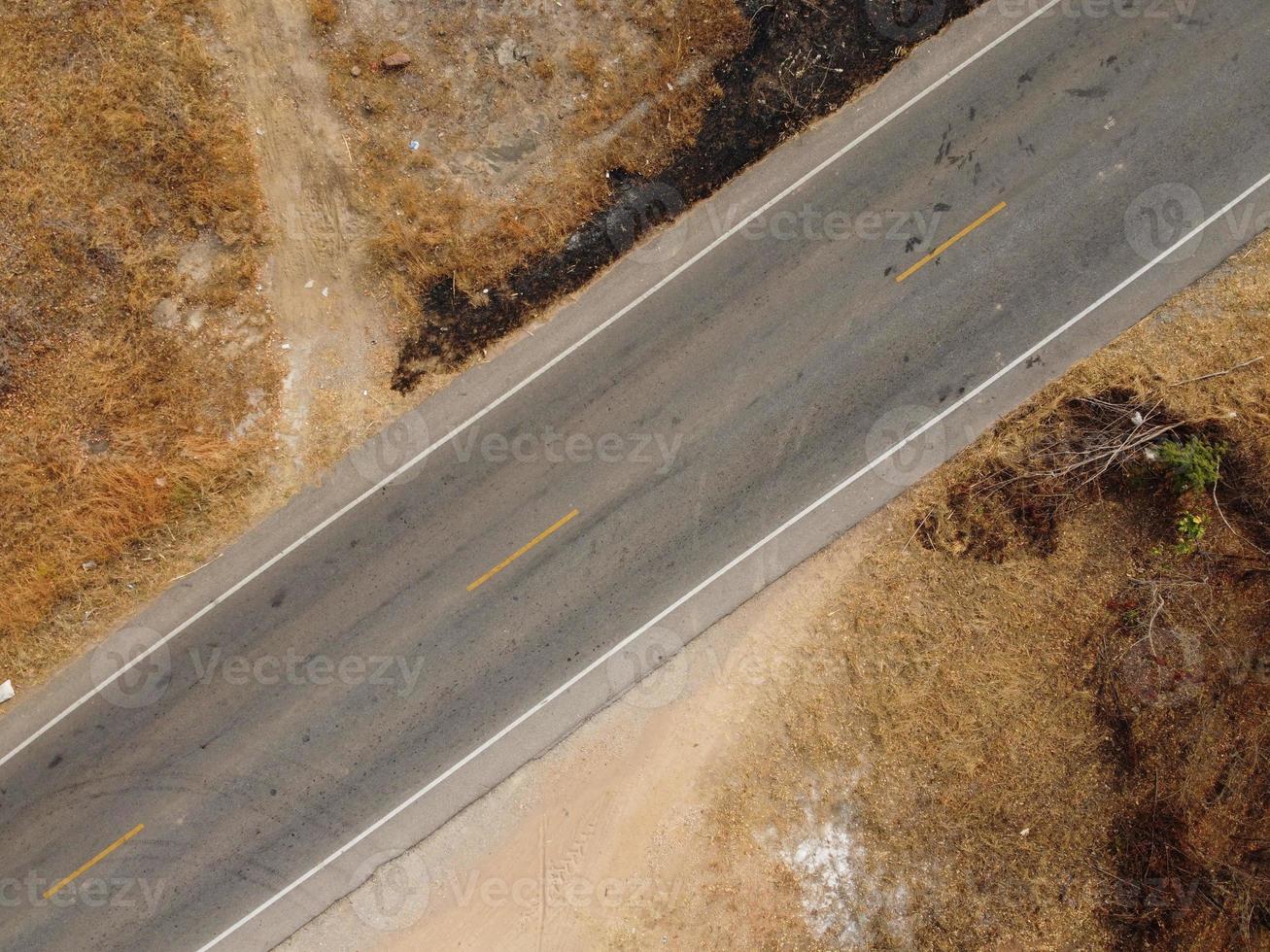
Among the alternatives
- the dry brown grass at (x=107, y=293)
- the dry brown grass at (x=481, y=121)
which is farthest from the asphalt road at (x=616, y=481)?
the dry brown grass at (x=107, y=293)

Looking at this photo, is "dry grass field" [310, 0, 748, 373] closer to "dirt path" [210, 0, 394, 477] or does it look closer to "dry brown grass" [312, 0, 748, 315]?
"dry brown grass" [312, 0, 748, 315]

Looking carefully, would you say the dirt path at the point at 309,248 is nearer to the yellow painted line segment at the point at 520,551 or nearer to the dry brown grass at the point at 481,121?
the dry brown grass at the point at 481,121

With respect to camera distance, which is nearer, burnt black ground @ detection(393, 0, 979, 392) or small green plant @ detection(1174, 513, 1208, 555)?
small green plant @ detection(1174, 513, 1208, 555)

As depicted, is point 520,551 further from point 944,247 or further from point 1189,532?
point 1189,532

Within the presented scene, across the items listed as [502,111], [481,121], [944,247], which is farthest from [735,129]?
[481,121]

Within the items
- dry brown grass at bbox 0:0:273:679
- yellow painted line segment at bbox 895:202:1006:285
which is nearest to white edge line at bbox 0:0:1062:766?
dry brown grass at bbox 0:0:273:679

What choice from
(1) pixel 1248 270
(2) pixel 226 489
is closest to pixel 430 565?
(2) pixel 226 489
